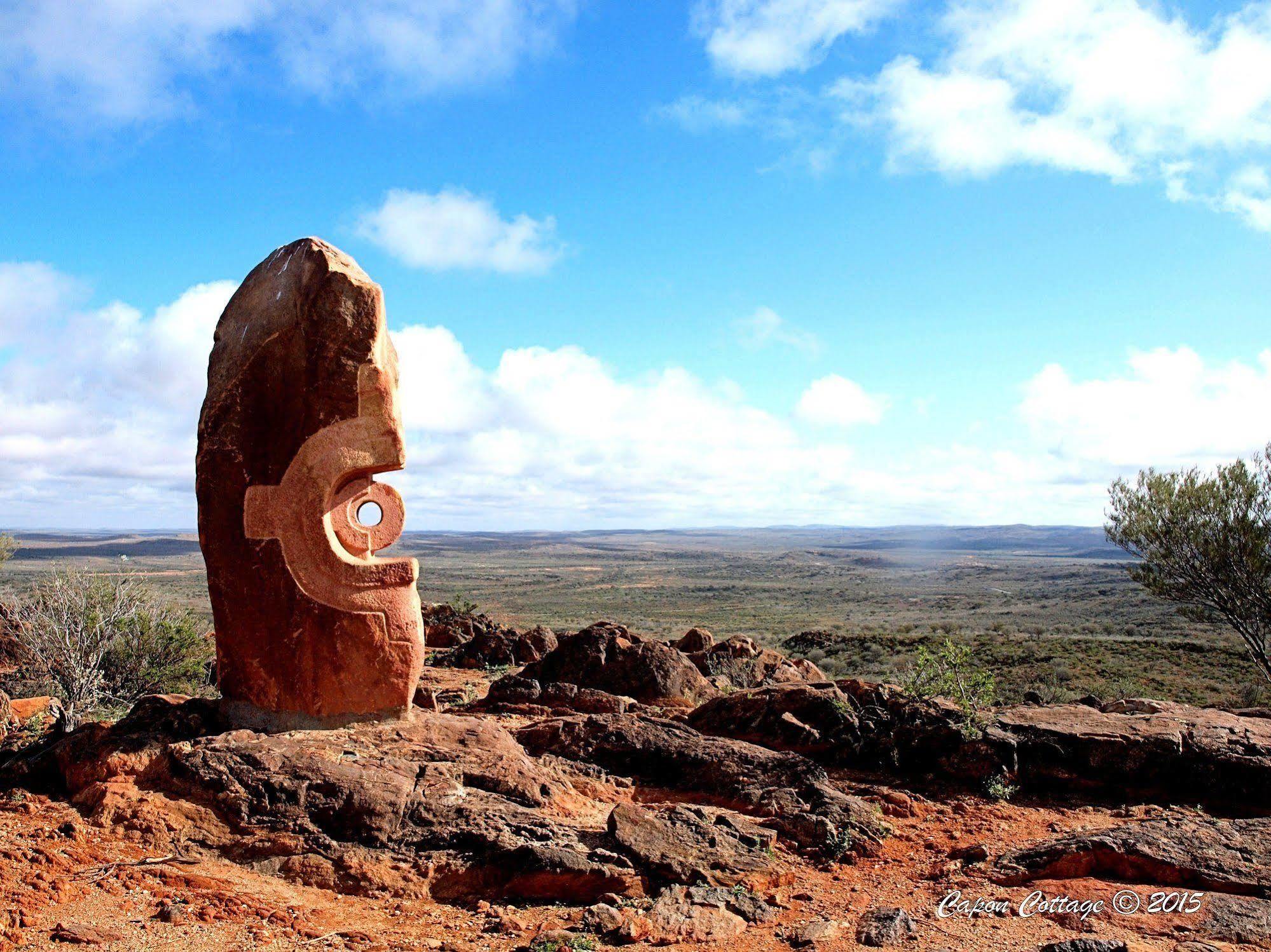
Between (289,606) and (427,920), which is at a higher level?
(289,606)

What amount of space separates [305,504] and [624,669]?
23.4ft

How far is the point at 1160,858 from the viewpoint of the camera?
21.3 ft

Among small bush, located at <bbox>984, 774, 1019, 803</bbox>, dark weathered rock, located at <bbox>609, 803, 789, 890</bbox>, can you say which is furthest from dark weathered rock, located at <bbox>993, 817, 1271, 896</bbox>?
dark weathered rock, located at <bbox>609, 803, 789, 890</bbox>

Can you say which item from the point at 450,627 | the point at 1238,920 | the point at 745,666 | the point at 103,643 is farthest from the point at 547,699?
the point at 450,627

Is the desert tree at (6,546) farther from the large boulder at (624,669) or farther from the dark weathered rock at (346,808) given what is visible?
the dark weathered rock at (346,808)

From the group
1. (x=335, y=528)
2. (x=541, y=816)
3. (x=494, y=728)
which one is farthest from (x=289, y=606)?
(x=541, y=816)

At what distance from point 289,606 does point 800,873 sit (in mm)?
4950

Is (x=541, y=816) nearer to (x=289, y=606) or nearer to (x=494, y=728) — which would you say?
(x=494, y=728)

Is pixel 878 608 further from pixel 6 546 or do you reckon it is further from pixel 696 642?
pixel 6 546

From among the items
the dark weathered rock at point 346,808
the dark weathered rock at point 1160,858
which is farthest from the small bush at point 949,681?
the dark weathered rock at point 346,808

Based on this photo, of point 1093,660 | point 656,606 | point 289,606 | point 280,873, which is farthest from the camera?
point 656,606

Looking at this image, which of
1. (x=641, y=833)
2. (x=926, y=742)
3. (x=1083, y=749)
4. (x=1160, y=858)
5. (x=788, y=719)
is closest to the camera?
(x=1160, y=858)

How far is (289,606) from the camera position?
7691 mm

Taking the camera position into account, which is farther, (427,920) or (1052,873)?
(1052,873)
